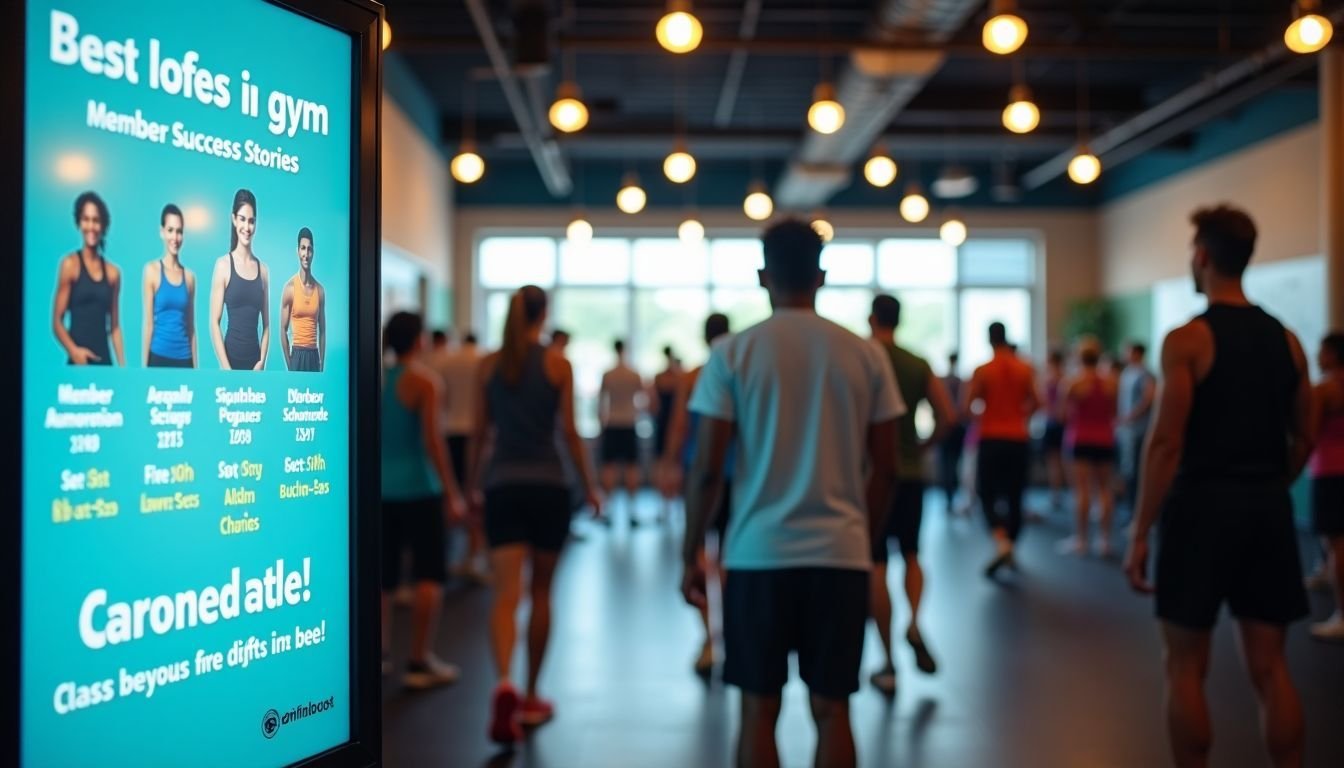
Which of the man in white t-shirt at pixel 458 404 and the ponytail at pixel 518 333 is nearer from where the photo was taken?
the ponytail at pixel 518 333

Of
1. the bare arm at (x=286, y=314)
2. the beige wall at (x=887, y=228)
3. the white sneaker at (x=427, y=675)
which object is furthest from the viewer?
the beige wall at (x=887, y=228)

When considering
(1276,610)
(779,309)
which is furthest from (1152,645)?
(779,309)

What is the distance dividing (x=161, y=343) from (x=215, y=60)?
1.56ft

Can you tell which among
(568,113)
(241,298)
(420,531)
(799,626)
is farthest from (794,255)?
(568,113)

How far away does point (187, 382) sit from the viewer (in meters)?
1.71

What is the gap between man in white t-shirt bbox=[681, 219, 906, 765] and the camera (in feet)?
8.55

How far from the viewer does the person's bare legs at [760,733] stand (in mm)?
2605

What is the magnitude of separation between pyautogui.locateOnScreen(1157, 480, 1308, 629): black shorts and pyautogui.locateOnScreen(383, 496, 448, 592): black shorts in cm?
295

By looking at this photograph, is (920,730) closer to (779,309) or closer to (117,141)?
(779,309)

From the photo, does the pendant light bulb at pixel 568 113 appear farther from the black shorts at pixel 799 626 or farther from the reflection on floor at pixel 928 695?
the black shorts at pixel 799 626

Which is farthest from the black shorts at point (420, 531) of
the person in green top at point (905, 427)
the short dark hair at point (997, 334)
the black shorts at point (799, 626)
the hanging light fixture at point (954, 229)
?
the hanging light fixture at point (954, 229)

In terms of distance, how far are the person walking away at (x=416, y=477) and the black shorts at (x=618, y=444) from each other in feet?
18.2

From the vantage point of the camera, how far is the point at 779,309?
109 inches

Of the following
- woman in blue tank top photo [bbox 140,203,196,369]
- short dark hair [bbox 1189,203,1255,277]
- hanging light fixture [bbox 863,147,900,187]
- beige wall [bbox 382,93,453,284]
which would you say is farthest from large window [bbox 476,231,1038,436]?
woman in blue tank top photo [bbox 140,203,196,369]
